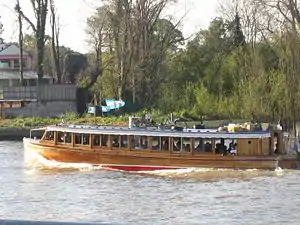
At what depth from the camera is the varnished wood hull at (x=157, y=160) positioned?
2942 cm

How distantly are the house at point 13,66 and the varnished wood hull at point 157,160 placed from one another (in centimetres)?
4734

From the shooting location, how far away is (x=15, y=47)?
90.1 meters

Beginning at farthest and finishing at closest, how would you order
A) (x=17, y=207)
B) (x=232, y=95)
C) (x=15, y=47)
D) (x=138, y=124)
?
(x=15, y=47)
(x=232, y=95)
(x=138, y=124)
(x=17, y=207)

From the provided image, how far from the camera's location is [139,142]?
102 feet

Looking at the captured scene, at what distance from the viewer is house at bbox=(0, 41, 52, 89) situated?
266 ft

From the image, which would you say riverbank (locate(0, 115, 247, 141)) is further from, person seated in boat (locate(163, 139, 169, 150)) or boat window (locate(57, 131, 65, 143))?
person seated in boat (locate(163, 139, 169, 150))

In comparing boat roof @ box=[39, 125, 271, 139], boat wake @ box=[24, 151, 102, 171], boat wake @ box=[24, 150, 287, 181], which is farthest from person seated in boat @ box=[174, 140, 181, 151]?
boat wake @ box=[24, 151, 102, 171]

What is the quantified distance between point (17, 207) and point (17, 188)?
457cm

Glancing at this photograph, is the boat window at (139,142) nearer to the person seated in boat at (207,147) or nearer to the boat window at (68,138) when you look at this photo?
the person seated in boat at (207,147)

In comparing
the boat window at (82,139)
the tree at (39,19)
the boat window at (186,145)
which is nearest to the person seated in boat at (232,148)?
the boat window at (186,145)

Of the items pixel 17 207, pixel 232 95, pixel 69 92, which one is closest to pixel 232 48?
pixel 232 95

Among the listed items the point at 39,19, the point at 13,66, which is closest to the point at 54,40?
the point at 39,19

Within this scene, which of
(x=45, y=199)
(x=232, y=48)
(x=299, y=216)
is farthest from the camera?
(x=232, y=48)

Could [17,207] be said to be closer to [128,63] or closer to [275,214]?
[275,214]
